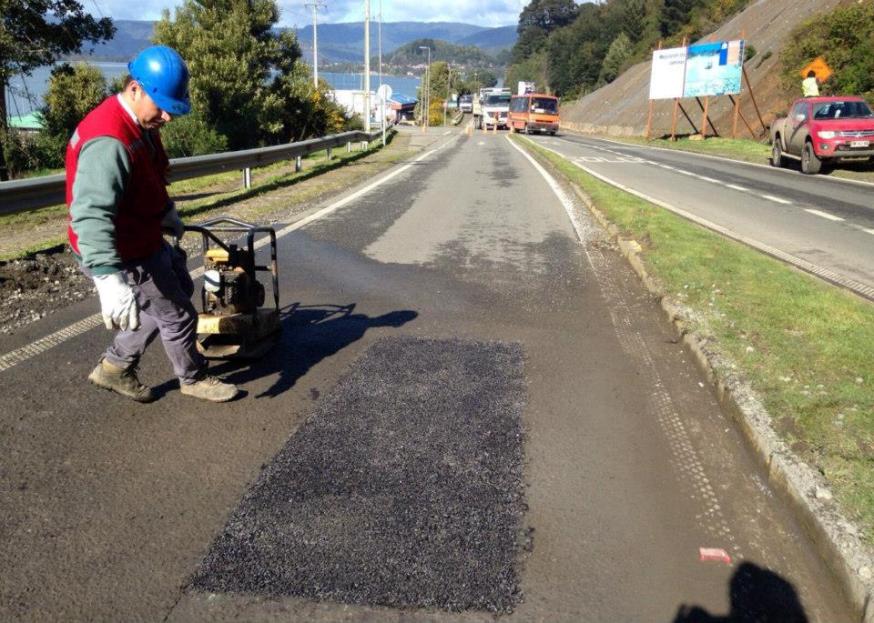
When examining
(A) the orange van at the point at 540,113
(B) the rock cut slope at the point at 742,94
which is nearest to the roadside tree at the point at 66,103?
(A) the orange van at the point at 540,113

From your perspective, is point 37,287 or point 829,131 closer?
point 37,287

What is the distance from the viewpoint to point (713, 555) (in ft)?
9.63

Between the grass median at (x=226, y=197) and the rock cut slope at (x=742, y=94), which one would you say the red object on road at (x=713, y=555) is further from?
the rock cut slope at (x=742, y=94)

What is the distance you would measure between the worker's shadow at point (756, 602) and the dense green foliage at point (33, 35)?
1814 centimetres

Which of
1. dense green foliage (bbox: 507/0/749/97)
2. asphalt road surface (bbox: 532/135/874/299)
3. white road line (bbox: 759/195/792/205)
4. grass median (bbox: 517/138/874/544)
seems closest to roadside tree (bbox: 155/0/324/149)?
asphalt road surface (bbox: 532/135/874/299)

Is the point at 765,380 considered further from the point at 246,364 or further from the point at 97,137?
the point at 97,137

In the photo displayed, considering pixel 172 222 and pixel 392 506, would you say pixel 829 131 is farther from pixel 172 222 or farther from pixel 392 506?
pixel 392 506

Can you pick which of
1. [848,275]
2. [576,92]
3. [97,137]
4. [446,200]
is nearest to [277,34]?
[446,200]

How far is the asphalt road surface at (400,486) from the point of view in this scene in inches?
104

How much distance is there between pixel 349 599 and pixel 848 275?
747 centimetres

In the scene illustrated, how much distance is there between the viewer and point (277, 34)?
36.1 m

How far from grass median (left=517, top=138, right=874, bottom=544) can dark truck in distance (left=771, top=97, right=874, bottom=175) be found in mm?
12294

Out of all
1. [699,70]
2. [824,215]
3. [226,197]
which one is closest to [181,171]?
[226,197]

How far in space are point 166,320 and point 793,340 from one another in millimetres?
4207
